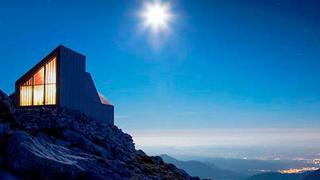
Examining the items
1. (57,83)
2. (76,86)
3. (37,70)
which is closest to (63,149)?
(57,83)

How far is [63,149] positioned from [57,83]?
22.3 metres

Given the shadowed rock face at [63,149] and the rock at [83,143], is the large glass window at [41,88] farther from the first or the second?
the rock at [83,143]

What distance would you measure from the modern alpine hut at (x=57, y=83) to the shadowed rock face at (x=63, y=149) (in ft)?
21.2

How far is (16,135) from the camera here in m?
26.9

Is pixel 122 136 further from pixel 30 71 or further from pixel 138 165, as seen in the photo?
pixel 30 71

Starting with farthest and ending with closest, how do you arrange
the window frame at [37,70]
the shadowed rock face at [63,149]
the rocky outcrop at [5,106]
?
the window frame at [37,70], the rocky outcrop at [5,106], the shadowed rock face at [63,149]

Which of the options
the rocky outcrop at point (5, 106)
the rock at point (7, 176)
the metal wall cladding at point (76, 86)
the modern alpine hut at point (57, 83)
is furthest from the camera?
the metal wall cladding at point (76, 86)

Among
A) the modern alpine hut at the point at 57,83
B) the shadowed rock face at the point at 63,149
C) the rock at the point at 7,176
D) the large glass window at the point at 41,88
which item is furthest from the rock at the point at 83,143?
the large glass window at the point at 41,88

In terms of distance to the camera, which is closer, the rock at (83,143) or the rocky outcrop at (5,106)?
the rocky outcrop at (5,106)

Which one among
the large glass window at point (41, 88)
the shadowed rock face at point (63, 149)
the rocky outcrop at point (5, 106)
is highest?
the large glass window at point (41, 88)

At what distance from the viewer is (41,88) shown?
54.2m

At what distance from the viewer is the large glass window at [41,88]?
53156mm

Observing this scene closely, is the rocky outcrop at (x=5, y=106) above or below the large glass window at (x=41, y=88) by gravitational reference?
below

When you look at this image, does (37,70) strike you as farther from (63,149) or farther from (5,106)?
(63,149)
